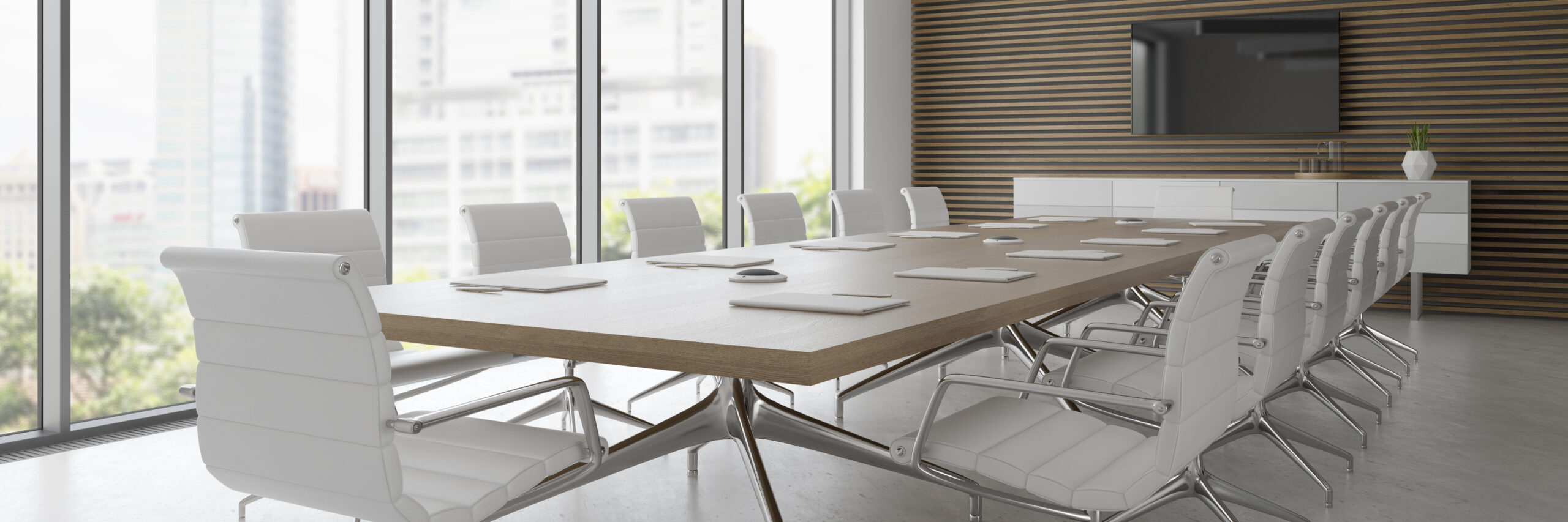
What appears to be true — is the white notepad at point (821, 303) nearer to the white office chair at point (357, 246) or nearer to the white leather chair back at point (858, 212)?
the white office chair at point (357, 246)

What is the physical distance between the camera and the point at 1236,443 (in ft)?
12.5

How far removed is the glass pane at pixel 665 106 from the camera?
7.79 metres

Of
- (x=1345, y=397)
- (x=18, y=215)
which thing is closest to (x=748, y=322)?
(x=1345, y=397)

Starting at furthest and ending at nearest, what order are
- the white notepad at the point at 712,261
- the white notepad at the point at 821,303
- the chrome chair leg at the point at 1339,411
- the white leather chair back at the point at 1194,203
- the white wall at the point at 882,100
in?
the white wall at the point at 882,100 < the white leather chair back at the point at 1194,203 < the chrome chair leg at the point at 1339,411 < the white notepad at the point at 712,261 < the white notepad at the point at 821,303

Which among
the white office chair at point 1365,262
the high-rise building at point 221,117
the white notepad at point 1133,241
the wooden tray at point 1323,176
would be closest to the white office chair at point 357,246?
the white notepad at point 1133,241

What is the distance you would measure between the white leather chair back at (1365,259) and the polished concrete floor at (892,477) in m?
0.47

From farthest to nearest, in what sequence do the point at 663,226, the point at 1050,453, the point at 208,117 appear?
the point at 208,117 → the point at 663,226 → the point at 1050,453

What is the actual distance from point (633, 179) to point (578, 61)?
67.3 inches

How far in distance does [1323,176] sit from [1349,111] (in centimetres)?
64

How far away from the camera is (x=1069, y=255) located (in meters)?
3.29

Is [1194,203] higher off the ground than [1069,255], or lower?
higher

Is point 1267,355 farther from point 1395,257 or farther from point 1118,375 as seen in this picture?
point 1395,257

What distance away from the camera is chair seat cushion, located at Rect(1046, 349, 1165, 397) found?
2670mm

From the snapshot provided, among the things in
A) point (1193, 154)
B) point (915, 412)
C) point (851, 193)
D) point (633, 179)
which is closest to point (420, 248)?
point (633, 179)
